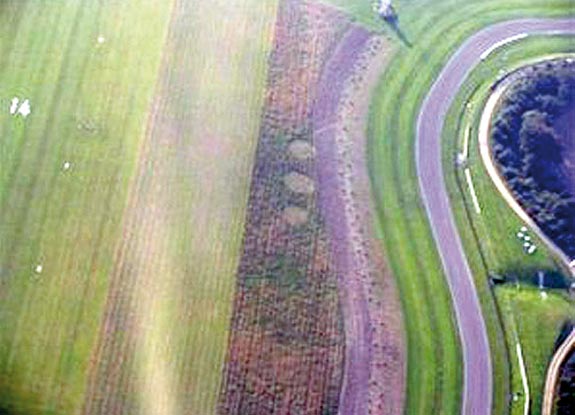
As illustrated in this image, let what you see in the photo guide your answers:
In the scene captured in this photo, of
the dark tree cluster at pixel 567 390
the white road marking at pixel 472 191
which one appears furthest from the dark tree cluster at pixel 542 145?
the dark tree cluster at pixel 567 390

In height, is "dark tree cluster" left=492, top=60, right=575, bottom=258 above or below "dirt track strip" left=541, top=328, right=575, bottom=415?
above

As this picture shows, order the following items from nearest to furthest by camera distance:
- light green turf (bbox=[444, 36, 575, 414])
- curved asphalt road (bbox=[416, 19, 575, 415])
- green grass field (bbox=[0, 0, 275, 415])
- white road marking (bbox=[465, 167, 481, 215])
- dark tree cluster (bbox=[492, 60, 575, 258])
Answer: green grass field (bbox=[0, 0, 275, 415]) < curved asphalt road (bbox=[416, 19, 575, 415]) < light green turf (bbox=[444, 36, 575, 414]) < dark tree cluster (bbox=[492, 60, 575, 258]) < white road marking (bbox=[465, 167, 481, 215])

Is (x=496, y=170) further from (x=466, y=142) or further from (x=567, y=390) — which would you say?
(x=567, y=390)

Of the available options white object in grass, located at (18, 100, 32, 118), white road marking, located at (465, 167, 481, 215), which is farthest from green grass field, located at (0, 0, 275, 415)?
white road marking, located at (465, 167, 481, 215)

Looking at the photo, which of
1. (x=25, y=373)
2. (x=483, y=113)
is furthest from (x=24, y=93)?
(x=483, y=113)

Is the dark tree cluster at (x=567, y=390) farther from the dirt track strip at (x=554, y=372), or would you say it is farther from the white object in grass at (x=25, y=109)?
the white object in grass at (x=25, y=109)

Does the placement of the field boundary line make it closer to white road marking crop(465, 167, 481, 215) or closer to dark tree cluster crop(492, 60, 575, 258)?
dark tree cluster crop(492, 60, 575, 258)
